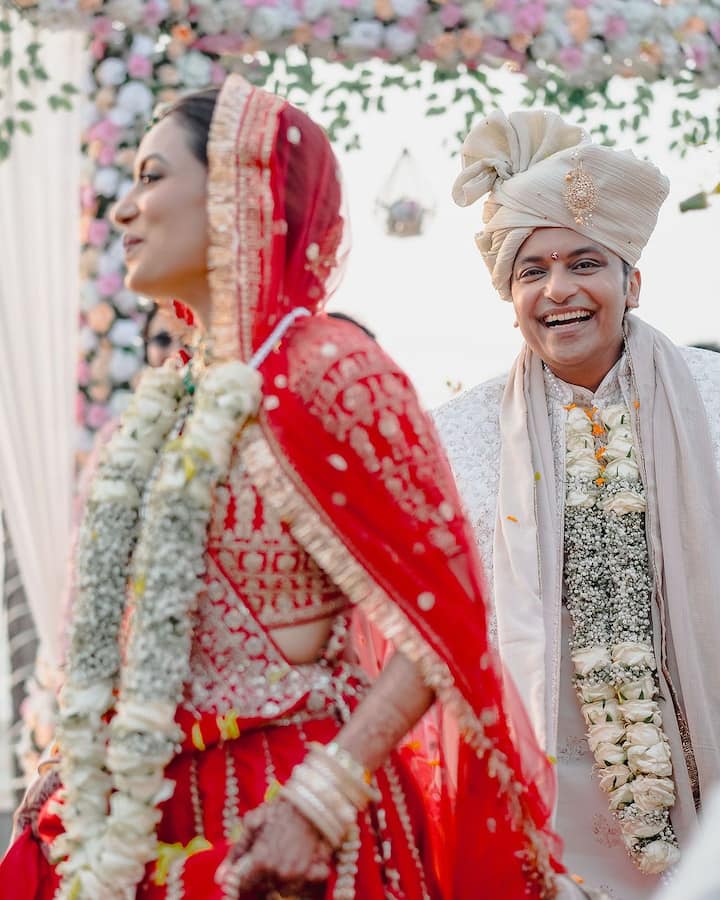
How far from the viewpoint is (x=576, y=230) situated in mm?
3531

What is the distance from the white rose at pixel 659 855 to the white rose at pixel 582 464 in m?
0.90

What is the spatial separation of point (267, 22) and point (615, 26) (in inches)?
57.4

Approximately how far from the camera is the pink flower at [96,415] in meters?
5.49

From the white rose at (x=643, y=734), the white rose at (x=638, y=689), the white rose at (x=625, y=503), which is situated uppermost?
the white rose at (x=625, y=503)

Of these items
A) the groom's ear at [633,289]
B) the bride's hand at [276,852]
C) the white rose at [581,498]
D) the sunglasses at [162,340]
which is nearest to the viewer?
the bride's hand at [276,852]

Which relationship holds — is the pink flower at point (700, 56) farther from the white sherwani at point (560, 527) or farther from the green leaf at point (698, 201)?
the green leaf at point (698, 201)

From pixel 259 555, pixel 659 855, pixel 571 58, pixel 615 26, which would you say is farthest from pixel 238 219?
pixel 615 26

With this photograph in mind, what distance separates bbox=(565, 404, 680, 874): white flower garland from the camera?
10.4 feet

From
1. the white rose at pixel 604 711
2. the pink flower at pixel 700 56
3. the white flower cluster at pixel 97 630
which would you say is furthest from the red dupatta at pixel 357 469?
the pink flower at pixel 700 56

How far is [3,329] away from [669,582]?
324 centimetres

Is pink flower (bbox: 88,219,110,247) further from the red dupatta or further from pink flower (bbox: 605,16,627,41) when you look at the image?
the red dupatta

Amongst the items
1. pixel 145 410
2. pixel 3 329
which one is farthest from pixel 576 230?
pixel 3 329

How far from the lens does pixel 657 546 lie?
3311 mm

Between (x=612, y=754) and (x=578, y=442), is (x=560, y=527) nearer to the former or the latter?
(x=578, y=442)
